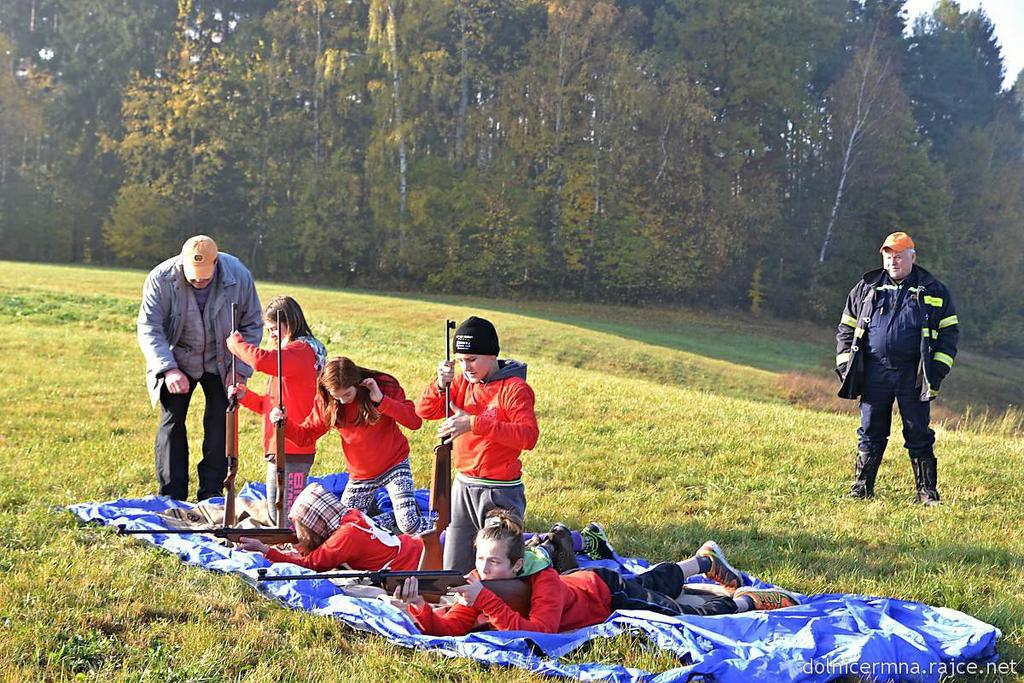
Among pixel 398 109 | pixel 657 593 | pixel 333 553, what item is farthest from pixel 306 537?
pixel 398 109

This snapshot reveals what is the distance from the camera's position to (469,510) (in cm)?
591

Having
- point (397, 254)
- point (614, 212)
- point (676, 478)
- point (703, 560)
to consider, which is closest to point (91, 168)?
point (397, 254)

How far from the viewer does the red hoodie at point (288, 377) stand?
6797 millimetres

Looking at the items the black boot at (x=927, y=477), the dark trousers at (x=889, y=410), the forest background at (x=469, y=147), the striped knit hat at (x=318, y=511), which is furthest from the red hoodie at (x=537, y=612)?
the forest background at (x=469, y=147)

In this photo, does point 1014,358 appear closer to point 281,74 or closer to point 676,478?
point 281,74

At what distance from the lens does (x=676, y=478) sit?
9.32 meters

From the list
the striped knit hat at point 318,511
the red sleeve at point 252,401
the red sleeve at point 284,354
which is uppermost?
the red sleeve at point 284,354

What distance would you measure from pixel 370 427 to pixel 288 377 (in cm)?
82

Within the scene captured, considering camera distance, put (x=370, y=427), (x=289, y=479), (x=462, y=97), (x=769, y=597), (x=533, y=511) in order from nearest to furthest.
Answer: (x=769, y=597), (x=370, y=427), (x=289, y=479), (x=533, y=511), (x=462, y=97)

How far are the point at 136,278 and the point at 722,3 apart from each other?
1101 inches

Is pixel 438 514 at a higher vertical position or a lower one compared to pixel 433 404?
lower

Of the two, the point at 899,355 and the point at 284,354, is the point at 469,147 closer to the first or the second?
the point at 899,355

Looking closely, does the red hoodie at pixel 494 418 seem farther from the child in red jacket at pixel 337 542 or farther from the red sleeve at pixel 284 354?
the red sleeve at pixel 284 354

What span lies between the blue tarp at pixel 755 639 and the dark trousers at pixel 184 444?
7.36ft
